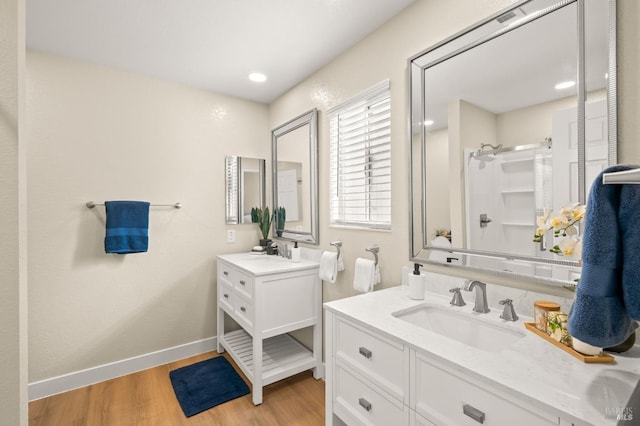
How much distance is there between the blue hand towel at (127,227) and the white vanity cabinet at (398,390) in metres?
1.72

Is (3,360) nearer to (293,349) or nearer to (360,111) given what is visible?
(293,349)

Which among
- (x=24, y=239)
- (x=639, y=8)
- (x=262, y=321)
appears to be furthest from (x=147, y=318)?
(x=639, y=8)

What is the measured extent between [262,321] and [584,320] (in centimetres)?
173

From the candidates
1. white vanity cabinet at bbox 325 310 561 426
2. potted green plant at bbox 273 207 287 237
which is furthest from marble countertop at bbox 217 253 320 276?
white vanity cabinet at bbox 325 310 561 426

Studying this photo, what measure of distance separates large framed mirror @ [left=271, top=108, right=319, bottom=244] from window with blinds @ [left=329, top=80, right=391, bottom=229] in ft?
0.63

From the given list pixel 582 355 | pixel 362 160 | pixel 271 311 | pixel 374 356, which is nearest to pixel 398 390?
pixel 374 356

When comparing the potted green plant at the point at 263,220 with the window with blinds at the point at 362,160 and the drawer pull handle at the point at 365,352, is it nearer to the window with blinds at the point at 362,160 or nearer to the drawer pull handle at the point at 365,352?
the window with blinds at the point at 362,160

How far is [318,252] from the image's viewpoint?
2.33m

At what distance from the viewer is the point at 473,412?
0.84m

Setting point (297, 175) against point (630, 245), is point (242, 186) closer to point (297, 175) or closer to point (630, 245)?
point (297, 175)

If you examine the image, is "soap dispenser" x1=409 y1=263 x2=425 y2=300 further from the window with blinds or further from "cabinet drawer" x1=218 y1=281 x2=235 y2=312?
"cabinet drawer" x1=218 y1=281 x2=235 y2=312

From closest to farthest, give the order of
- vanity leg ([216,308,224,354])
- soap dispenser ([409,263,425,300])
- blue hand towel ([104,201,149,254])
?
soap dispenser ([409,263,425,300])
blue hand towel ([104,201,149,254])
vanity leg ([216,308,224,354])

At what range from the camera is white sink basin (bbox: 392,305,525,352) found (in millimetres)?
1143

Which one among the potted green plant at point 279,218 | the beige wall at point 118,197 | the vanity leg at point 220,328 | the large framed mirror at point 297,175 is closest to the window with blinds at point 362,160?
the large framed mirror at point 297,175
